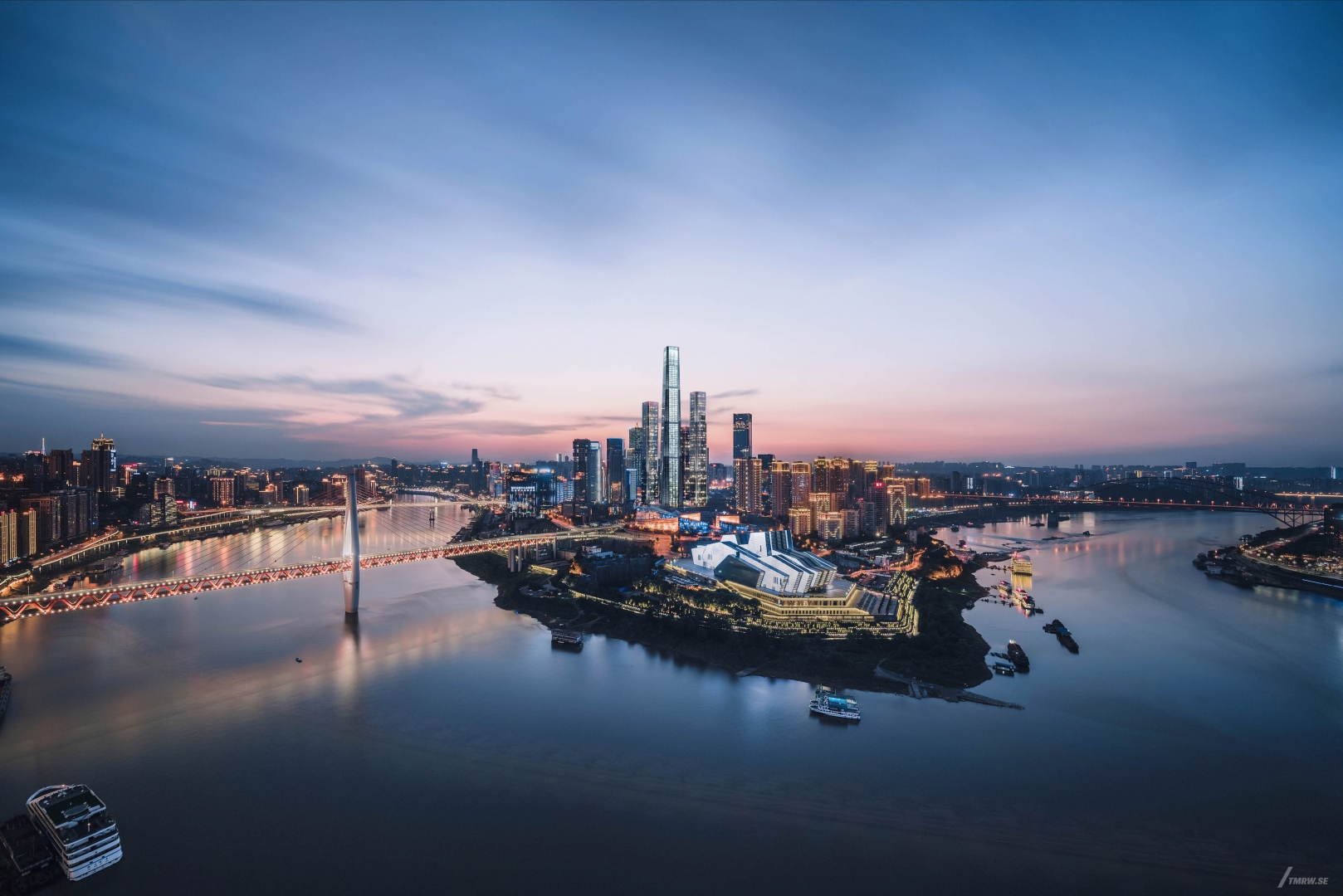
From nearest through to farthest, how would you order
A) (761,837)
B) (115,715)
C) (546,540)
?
(761,837)
(115,715)
(546,540)

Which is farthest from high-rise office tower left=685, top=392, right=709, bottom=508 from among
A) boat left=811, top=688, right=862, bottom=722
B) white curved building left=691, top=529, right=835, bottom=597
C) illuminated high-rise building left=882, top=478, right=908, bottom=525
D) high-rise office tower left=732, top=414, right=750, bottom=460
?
boat left=811, top=688, right=862, bottom=722

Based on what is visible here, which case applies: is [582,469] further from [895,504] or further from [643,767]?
[643,767]

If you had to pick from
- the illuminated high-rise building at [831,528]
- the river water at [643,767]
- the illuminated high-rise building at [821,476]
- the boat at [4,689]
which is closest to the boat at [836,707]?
the river water at [643,767]

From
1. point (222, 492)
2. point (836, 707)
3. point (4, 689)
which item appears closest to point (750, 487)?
point (222, 492)

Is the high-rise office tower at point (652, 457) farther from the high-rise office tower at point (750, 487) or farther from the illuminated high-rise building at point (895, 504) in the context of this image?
the illuminated high-rise building at point (895, 504)

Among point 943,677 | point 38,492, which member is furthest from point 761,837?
point 38,492

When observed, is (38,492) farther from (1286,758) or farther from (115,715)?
(1286,758)

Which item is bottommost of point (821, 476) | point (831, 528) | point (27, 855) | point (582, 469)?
point (27, 855)
